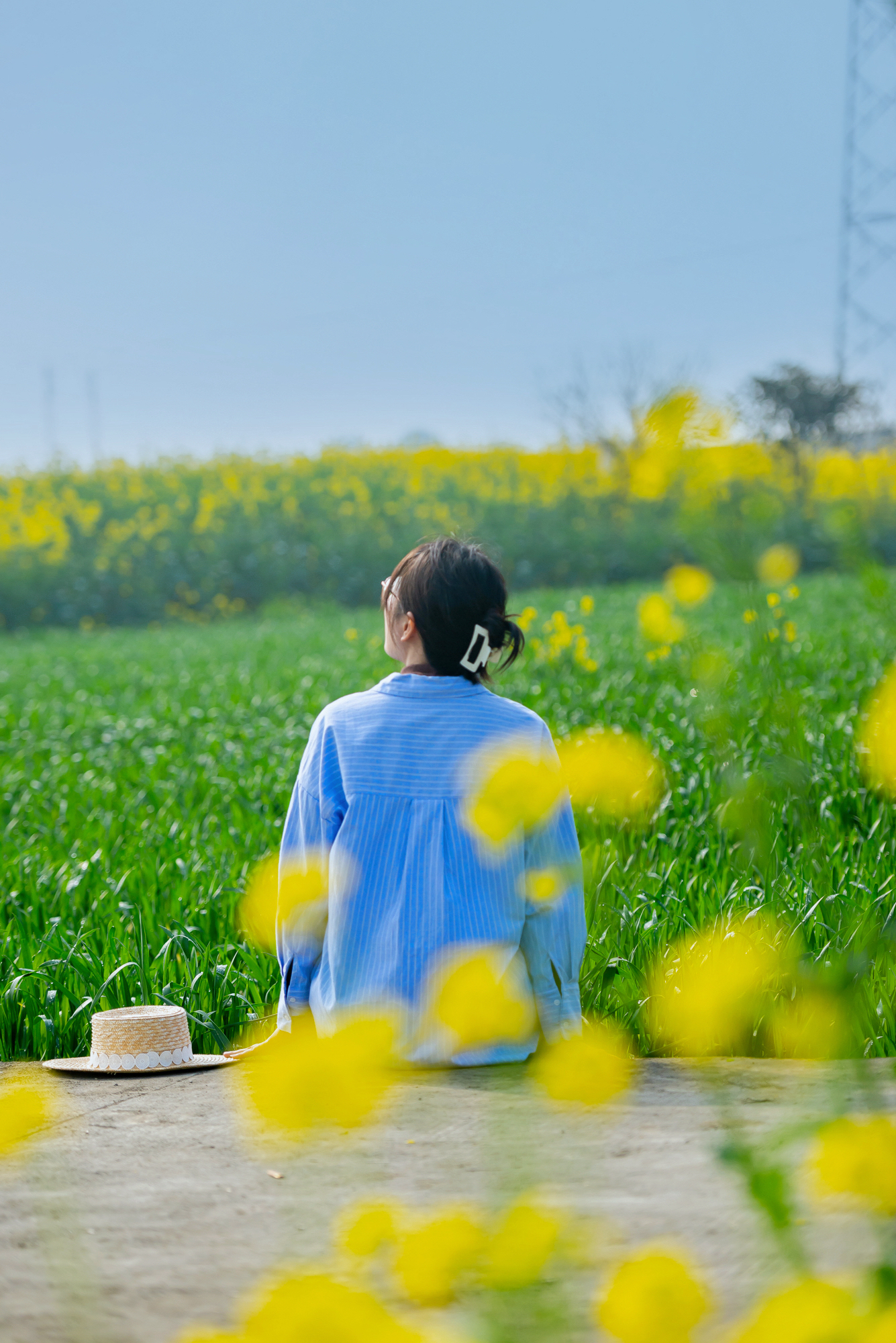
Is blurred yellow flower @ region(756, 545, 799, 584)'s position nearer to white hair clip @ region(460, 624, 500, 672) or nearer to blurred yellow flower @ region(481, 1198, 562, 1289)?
blurred yellow flower @ region(481, 1198, 562, 1289)

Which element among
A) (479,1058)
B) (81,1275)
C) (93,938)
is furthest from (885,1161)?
(93,938)

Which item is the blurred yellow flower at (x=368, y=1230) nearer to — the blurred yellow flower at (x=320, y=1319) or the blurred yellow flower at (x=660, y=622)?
the blurred yellow flower at (x=320, y=1319)

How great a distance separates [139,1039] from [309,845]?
1.55 feet

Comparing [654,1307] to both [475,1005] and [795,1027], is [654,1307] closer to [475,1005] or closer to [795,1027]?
[475,1005]

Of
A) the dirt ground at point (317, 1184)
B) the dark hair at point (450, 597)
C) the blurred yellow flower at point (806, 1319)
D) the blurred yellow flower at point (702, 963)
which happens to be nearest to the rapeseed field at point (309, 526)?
the blurred yellow flower at point (702, 963)

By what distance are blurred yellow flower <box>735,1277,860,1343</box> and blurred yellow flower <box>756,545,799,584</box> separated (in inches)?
24.0

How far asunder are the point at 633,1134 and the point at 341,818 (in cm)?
83

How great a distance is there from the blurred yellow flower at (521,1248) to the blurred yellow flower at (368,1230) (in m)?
0.09

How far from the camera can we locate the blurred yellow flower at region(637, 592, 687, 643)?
4.05 feet

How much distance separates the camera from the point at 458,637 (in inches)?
93.9

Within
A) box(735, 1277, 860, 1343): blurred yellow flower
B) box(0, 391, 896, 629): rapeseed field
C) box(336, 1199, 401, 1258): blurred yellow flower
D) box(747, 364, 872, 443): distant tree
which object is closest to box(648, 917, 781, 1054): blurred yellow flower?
box(336, 1199, 401, 1258): blurred yellow flower

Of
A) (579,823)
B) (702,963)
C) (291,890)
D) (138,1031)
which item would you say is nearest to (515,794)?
(291,890)

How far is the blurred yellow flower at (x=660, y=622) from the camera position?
1.24 meters

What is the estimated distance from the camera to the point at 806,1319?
67cm
